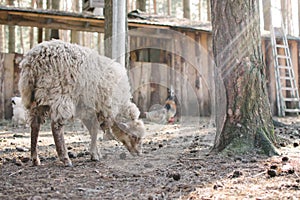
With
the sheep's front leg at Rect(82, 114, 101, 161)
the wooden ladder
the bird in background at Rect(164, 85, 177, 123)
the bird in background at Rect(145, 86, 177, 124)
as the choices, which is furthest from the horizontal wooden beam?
the sheep's front leg at Rect(82, 114, 101, 161)

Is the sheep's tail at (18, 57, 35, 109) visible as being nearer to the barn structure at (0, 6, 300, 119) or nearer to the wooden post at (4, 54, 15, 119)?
the wooden post at (4, 54, 15, 119)

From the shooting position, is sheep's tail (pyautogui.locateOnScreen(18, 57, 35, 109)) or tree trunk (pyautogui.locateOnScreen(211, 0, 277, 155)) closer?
sheep's tail (pyautogui.locateOnScreen(18, 57, 35, 109))

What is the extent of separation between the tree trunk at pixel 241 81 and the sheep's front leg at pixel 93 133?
5.42 ft

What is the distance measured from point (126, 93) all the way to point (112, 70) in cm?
45

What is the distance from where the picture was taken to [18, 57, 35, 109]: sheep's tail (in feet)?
15.1

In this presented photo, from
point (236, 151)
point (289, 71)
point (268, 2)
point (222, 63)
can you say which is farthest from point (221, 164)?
point (268, 2)

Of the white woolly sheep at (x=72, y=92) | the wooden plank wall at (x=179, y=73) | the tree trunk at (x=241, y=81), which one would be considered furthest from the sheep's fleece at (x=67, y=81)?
the wooden plank wall at (x=179, y=73)

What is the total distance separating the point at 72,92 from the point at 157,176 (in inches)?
63.0

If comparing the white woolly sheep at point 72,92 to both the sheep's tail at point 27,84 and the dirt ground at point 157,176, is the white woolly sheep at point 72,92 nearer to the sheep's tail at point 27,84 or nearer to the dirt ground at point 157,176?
the sheep's tail at point 27,84

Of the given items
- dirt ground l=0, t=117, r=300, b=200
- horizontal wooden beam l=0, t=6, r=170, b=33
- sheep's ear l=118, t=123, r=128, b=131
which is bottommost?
dirt ground l=0, t=117, r=300, b=200

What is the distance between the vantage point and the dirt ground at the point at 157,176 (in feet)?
10.4

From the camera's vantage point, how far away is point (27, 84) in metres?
4.62

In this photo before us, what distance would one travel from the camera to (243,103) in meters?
4.95

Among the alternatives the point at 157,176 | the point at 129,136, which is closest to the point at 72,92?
the point at 129,136
